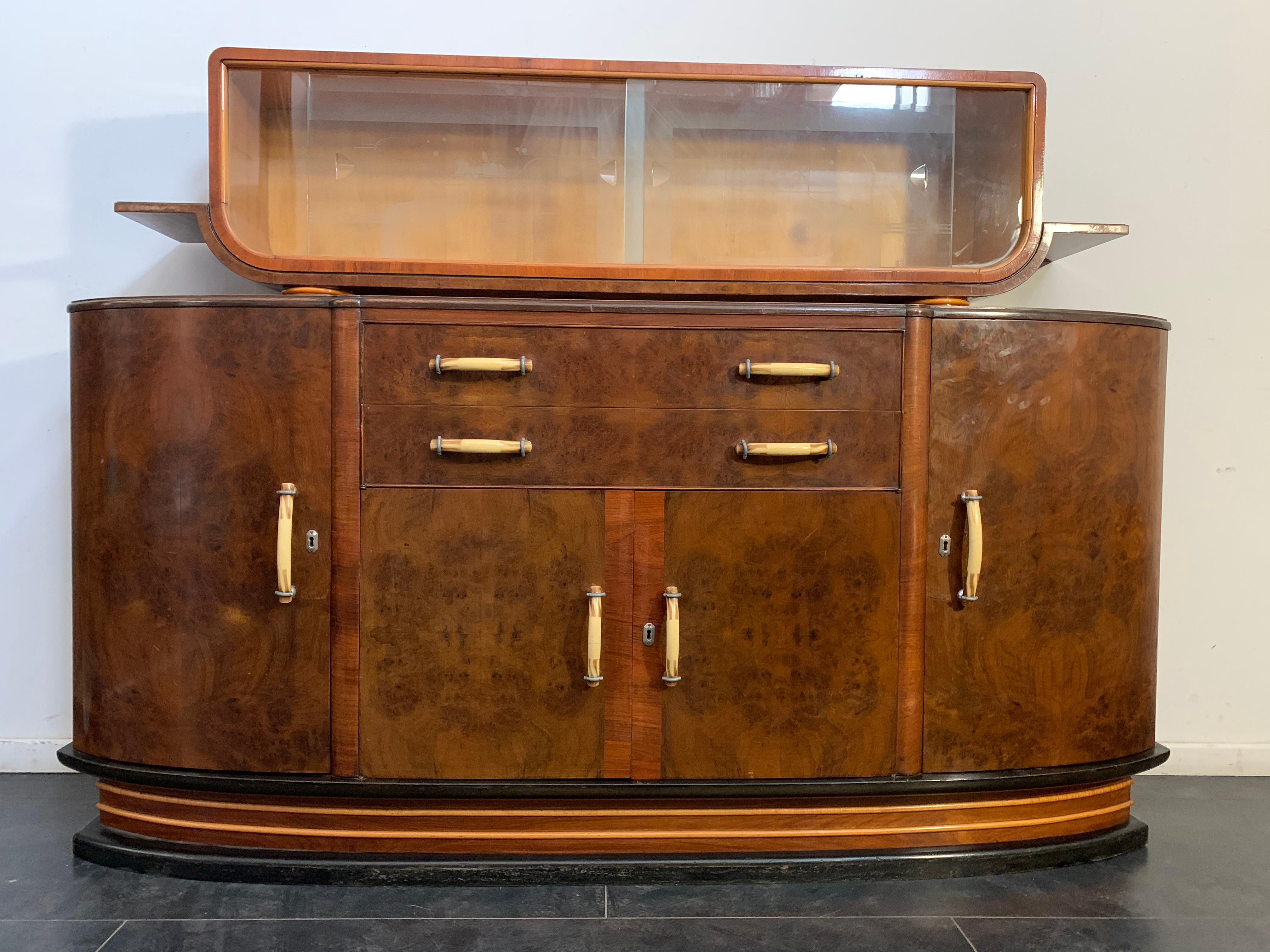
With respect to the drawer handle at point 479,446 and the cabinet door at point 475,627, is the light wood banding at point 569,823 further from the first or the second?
the drawer handle at point 479,446

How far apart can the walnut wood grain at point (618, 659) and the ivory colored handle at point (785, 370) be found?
1.39ft

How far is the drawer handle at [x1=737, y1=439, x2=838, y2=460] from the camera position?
6.10 feet

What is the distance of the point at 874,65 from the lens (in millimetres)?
2512

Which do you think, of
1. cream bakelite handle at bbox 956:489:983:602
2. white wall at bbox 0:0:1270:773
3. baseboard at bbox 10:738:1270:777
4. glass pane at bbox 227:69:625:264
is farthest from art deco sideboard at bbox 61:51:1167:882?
baseboard at bbox 10:738:1270:777

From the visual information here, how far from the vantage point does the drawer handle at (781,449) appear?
1860 mm

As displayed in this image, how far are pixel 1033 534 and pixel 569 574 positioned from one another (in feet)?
3.12

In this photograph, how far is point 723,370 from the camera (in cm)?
188

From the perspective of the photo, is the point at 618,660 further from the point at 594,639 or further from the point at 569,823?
the point at 569,823

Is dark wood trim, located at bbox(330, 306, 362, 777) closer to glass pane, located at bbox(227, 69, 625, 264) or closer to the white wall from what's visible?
glass pane, located at bbox(227, 69, 625, 264)

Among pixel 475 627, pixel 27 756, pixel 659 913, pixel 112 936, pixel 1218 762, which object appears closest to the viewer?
pixel 112 936

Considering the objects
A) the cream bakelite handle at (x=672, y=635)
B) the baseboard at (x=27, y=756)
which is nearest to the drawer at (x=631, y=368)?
the cream bakelite handle at (x=672, y=635)

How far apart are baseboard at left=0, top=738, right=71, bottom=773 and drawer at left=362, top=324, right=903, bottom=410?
1.47 meters

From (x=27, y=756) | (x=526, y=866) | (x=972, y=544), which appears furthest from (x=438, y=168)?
(x=27, y=756)

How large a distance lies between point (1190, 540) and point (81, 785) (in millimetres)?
2994
